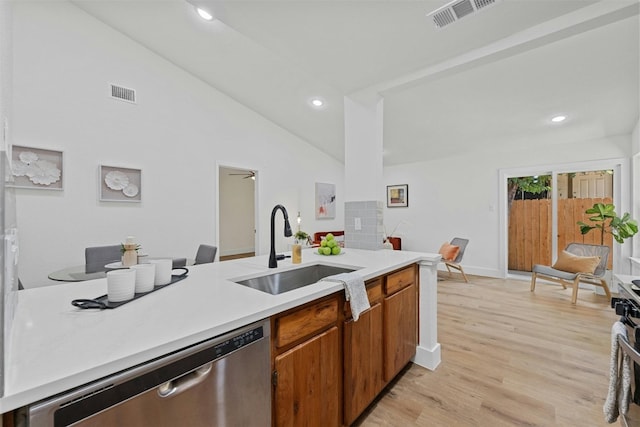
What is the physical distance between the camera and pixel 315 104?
4.54 metres

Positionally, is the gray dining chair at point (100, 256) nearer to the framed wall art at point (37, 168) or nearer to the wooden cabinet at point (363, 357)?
the framed wall art at point (37, 168)

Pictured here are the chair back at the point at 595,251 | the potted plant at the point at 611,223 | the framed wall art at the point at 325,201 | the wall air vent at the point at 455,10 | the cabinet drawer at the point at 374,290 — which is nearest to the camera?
the cabinet drawer at the point at 374,290

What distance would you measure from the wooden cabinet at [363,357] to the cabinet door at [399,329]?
0.25ft

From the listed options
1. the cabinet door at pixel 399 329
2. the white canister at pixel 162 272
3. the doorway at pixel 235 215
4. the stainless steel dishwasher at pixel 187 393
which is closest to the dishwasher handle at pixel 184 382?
the stainless steel dishwasher at pixel 187 393

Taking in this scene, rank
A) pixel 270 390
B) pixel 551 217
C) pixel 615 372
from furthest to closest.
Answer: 1. pixel 551 217
2. pixel 615 372
3. pixel 270 390

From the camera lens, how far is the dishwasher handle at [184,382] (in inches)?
29.5

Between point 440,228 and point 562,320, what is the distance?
2.75m

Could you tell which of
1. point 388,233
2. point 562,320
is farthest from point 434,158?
point 562,320

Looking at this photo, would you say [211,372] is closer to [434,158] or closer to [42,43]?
[42,43]

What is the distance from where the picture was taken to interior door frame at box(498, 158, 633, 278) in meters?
3.82

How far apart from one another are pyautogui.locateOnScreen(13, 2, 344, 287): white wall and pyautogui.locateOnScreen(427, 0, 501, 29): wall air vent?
12.3 feet

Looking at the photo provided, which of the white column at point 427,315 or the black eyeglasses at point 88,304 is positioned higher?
the black eyeglasses at point 88,304

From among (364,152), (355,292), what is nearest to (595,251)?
(364,152)

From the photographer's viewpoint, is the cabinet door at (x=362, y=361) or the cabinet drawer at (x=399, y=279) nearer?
the cabinet door at (x=362, y=361)
